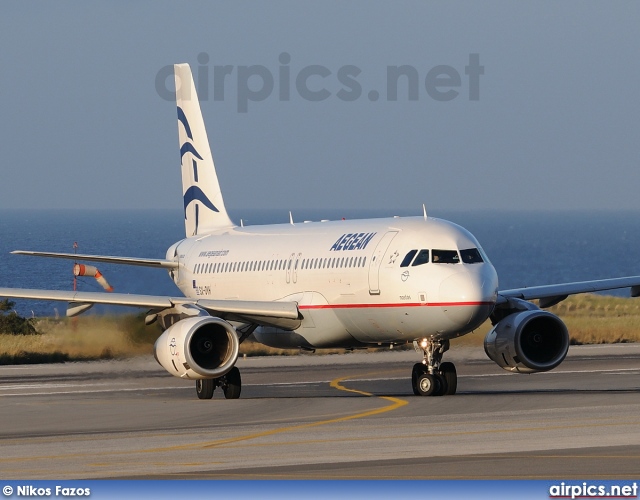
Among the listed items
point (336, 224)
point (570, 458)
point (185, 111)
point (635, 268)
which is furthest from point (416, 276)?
point (635, 268)

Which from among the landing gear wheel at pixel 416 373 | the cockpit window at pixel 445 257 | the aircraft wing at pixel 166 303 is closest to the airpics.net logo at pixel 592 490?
the cockpit window at pixel 445 257

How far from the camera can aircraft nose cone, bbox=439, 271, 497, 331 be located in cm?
2997

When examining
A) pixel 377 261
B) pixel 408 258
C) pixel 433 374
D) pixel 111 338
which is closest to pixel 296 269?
pixel 377 261

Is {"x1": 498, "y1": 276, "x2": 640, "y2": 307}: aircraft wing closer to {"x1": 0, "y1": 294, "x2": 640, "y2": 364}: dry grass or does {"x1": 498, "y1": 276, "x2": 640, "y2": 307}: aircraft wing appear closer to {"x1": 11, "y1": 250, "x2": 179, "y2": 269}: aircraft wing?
{"x1": 11, "y1": 250, "x2": 179, "y2": 269}: aircraft wing

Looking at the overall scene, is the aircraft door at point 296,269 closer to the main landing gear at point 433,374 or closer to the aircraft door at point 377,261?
the aircraft door at point 377,261

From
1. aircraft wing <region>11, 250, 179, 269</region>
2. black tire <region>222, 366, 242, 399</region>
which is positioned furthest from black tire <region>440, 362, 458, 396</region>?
aircraft wing <region>11, 250, 179, 269</region>

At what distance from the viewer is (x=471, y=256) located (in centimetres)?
A: 3114

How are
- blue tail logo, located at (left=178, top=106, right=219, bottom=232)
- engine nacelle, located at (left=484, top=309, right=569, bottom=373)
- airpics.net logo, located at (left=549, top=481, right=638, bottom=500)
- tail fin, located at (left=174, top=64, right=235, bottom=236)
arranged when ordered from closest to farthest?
airpics.net logo, located at (left=549, top=481, right=638, bottom=500)
engine nacelle, located at (left=484, top=309, right=569, bottom=373)
tail fin, located at (left=174, top=64, right=235, bottom=236)
blue tail logo, located at (left=178, top=106, right=219, bottom=232)

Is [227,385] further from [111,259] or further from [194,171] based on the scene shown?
[194,171]

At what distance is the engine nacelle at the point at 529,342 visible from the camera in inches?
1288

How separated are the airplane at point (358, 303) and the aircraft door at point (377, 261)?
31mm

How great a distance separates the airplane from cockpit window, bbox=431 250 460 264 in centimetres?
3

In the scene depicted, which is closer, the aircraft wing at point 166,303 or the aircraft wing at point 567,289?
the aircraft wing at point 166,303

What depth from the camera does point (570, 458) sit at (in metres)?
19.0
